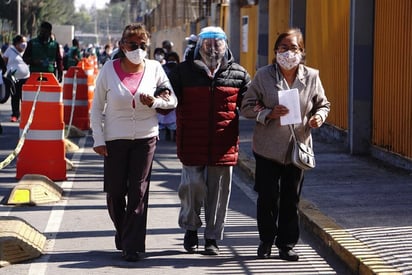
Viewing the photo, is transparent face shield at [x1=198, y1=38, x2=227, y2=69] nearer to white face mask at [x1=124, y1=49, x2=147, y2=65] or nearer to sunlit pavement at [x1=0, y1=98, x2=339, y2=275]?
white face mask at [x1=124, y1=49, x2=147, y2=65]

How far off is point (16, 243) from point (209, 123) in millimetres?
1905

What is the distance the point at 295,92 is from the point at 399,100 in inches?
217

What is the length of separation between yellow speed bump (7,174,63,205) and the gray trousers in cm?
300

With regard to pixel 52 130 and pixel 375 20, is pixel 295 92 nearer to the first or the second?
pixel 52 130

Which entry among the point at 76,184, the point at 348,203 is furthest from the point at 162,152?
the point at 348,203

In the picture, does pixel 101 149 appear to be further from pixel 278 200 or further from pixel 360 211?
pixel 360 211

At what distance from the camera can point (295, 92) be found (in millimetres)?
8234

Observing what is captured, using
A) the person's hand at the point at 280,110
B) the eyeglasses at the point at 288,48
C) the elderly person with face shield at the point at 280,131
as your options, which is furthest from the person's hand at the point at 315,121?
the eyeglasses at the point at 288,48

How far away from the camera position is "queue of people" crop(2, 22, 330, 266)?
27.4 ft

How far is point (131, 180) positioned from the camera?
845 cm

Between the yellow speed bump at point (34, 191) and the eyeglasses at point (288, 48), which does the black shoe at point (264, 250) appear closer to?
the eyeglasses at point (288, 48)

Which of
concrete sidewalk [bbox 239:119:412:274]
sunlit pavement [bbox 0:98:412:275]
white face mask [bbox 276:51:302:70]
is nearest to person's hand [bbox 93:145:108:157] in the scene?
sunlit pavement [bbox 0:98:412:275]

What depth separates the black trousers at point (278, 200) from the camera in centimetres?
847

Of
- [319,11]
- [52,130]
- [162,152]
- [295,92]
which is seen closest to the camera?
[295,92]
